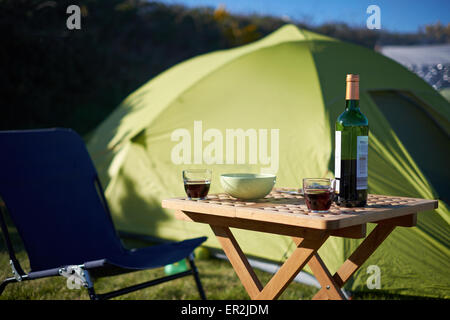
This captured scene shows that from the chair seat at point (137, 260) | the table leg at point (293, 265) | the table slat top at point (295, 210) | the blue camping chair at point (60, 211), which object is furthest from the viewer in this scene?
the blue camping chair at point (60, 211)

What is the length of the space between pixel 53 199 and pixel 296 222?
5.31 ft

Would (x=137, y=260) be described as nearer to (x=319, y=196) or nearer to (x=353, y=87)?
(x=319, y=196)

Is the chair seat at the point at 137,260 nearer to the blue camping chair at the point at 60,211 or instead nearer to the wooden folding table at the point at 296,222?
the blue camping chair at the point at 60,211

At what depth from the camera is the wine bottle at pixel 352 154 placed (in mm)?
1591

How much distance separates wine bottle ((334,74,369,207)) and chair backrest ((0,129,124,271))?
1487 mm

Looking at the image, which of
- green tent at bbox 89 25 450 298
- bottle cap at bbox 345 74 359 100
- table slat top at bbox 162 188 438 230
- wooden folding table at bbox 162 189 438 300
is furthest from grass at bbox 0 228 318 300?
bottle cap at bbox 345 74 359 100

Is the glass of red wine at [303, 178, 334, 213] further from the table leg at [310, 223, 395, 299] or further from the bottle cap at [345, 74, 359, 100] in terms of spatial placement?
the table leg at [310, 223, 395, 299]

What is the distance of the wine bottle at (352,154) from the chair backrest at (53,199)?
1.49m

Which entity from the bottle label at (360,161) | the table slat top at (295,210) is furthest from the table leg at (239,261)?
the bottle label at (360,161)

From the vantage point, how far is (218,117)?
3602 millimetres

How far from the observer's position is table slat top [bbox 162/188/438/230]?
1.42 m

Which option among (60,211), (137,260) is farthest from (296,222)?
(60,211)
